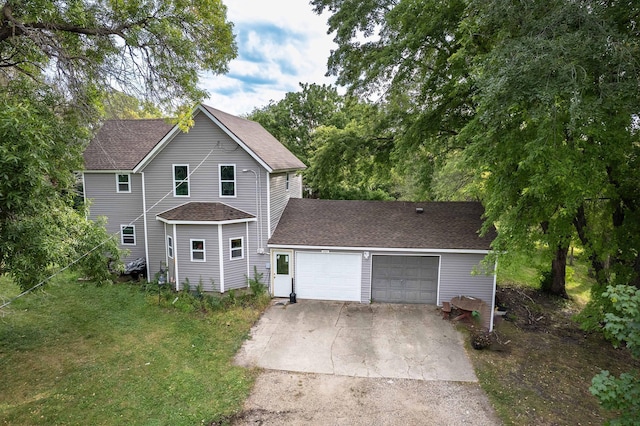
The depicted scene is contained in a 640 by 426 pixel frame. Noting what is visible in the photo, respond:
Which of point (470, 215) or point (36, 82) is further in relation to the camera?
point (470, 215)

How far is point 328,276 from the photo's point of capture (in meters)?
14.1

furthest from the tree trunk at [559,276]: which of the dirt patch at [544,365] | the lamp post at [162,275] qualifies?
the lamp post at [162,275]

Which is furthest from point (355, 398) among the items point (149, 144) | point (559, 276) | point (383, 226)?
point (149, 144)

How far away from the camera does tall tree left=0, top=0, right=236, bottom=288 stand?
689 centimetres

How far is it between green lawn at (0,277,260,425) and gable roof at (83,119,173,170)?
6.27 m

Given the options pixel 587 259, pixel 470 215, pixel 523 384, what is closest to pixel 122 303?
pixel 523 384

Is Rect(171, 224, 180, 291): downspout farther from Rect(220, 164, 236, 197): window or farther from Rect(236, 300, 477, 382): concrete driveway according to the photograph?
Rect(236, 300, 477, 382): concrete driveway

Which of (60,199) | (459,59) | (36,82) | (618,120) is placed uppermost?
(459,59)

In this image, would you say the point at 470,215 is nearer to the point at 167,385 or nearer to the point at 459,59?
the point at 459,59

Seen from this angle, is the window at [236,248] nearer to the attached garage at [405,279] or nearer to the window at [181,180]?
the window at [181,180]

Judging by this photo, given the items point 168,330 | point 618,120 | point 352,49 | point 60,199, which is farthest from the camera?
point 352,49

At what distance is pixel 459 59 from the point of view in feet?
38.1

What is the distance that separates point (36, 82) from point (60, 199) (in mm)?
2838

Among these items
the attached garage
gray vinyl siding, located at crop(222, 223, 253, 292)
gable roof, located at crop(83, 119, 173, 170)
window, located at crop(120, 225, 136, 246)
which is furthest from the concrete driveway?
gable roof, located at crop(83, 119, 173, 170)
